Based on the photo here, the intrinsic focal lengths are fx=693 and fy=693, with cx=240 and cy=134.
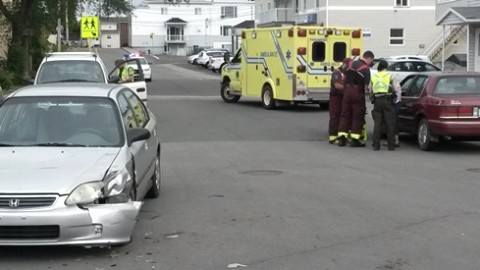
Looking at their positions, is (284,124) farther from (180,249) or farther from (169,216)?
(180,249)

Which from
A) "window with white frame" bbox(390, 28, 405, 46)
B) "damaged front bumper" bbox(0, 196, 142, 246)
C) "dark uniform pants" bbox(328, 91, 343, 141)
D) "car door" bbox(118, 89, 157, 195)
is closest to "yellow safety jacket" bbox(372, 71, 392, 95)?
"dark uniform pants" bbox(328, 91, 343, 141)

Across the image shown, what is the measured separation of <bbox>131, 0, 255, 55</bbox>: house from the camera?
10669 cm

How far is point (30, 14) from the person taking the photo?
3503 cm

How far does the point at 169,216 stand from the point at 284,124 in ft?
35.8

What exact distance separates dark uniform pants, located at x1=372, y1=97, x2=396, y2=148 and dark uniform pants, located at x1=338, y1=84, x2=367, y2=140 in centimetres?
31

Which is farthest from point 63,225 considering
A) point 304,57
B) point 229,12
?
point 229,12

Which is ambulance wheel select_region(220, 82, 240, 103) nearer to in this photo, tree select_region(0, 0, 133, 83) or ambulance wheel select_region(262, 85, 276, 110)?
ambulance wheel select_region(262, 85, 276, 110)

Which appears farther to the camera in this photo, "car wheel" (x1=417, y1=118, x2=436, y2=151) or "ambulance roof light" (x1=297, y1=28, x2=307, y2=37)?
"ambulance roof light" (x1=297, y1=28, x2=307, y2=37)

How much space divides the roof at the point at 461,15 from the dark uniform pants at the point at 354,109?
17886 millimetres

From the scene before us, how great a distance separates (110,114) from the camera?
750cm

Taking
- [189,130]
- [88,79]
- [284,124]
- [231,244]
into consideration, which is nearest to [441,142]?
[284,124]

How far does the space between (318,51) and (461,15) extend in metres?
12.7

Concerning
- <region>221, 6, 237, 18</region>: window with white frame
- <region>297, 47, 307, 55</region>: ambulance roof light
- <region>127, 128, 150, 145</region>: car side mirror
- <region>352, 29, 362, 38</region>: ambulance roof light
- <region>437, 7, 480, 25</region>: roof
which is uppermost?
<region>221, 6, 237, 18</region>: window with white frame

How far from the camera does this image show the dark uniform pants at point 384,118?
45.3 feet
